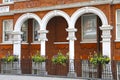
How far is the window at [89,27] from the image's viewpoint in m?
23.7

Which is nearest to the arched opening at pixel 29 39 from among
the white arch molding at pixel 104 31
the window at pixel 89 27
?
the window at pixel 89 27

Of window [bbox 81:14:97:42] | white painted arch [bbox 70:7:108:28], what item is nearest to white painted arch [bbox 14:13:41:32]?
white painted arch [bbox 70:7:108:28]

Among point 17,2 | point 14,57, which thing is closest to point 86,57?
point 14,57

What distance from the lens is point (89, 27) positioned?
2395cm

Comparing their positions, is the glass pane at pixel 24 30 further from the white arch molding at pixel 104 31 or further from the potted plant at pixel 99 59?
the potted plant at pixel 99 59

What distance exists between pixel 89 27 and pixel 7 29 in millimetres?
8011

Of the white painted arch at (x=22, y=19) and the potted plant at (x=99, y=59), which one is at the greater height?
the white painted arch at (x=22, y=19)

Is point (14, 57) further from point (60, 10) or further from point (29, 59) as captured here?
point (60, 10)

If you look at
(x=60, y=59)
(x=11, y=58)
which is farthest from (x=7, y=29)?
(x=60, y=59)

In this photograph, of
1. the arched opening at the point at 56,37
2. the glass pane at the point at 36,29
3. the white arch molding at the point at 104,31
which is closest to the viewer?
the white arch molding at the point at 104,31

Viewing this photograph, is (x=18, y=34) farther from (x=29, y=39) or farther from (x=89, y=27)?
(x=89, y=27)

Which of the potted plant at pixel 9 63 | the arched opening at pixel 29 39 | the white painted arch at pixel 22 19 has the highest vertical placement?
the white painted arch at pixel 22 19

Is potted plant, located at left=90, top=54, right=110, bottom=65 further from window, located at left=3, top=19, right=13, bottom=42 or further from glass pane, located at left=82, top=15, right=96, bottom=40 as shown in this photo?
window, located at left=3, top=19, right=13, bottom=42

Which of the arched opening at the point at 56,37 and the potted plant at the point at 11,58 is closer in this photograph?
the arched opening at the point at 56,37
